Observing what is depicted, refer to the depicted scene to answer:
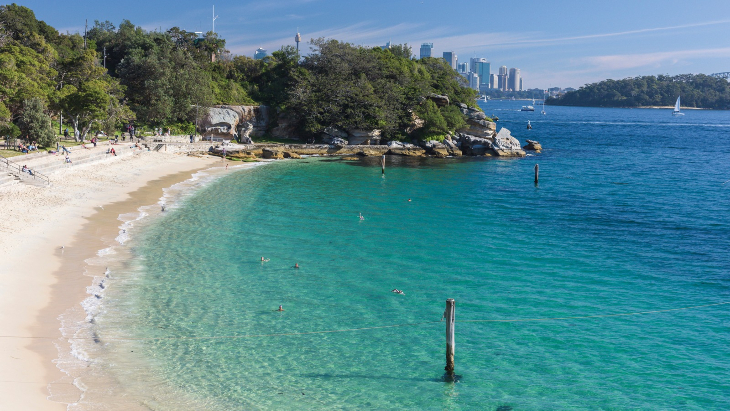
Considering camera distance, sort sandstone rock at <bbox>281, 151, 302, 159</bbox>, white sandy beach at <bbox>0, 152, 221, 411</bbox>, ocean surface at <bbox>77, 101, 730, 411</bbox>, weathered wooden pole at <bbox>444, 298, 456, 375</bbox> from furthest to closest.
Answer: sandstone rock at <bbox>281, 151, 302, 159</bbox>
weathered wooden pole at <bbox>444, 298, 456, 375</bbox>
ocean surface at <bbox>77, 101, 730, 411</bbox>
white sandy beach at <bbox>0, 152, 221, 411</bbox>

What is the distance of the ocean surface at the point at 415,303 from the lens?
1595cm

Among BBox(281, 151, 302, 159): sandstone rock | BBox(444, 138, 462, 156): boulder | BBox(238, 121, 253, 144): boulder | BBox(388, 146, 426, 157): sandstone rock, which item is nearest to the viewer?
BBox(281, 151, 302, 159): sandstone rock

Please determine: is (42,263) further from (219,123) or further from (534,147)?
(534,147)

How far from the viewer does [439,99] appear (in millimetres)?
80938

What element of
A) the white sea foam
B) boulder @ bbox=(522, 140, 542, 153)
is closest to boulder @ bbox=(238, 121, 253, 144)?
the white sea foam

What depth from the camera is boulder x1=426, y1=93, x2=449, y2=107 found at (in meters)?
80.8

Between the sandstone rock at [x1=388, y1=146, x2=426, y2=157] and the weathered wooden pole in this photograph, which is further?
the sandstone rock at [x1=388, y1=146, x2=426, y2=157]

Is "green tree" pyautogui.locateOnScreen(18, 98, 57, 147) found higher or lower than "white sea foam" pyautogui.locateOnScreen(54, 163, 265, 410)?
higher

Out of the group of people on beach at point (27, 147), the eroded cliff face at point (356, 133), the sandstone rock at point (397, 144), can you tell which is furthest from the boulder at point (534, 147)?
the group of people on beach at point (27, 147)

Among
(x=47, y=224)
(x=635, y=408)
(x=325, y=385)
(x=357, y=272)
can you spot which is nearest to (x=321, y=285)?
(x=357, y=272)

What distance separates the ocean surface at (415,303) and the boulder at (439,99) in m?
38.7

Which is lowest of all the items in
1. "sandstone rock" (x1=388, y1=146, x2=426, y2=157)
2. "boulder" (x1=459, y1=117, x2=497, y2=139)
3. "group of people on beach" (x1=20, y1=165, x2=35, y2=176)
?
"group of people on beach" (x1=20, y1=165, x2=35, y2=176)

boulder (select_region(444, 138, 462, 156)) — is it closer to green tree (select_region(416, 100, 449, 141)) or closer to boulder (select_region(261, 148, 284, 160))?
green tree (select_region(416, 100, 449, 141))

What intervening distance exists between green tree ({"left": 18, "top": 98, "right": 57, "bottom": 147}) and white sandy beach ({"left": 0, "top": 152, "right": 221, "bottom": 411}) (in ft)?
16.9
